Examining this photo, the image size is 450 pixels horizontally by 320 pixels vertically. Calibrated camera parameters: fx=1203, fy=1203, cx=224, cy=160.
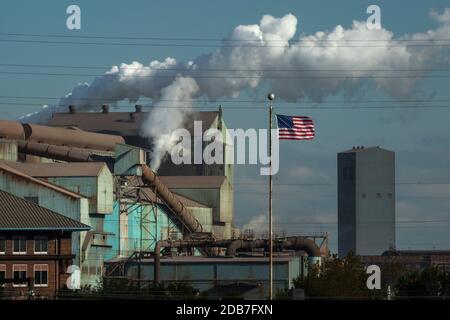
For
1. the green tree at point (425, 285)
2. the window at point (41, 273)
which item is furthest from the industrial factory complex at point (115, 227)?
the green tree at point (425, 285)

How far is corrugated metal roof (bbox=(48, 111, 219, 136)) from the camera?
509ft

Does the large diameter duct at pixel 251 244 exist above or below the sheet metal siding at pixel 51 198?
below

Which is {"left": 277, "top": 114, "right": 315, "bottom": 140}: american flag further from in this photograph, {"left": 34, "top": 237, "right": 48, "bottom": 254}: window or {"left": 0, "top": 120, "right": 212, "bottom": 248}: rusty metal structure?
{"left": 0, "top": 120, "right": 212, "bottom": 248}: rusty metal structure

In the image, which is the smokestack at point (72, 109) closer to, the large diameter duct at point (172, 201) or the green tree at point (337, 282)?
the large diameter duct at point (172, 201)

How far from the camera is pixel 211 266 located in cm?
9850

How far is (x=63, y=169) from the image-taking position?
106438mm

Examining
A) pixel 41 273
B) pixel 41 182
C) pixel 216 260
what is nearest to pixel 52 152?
pixel 41 182

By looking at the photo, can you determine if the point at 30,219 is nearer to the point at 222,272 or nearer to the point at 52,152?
the point at 222,272

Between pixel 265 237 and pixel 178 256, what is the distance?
1015 centimetres

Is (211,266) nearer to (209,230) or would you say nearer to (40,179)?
(40,179)

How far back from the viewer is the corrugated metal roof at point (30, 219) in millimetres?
83875

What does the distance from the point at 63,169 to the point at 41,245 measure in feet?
74.1

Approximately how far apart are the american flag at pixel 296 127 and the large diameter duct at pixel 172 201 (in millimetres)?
49284
